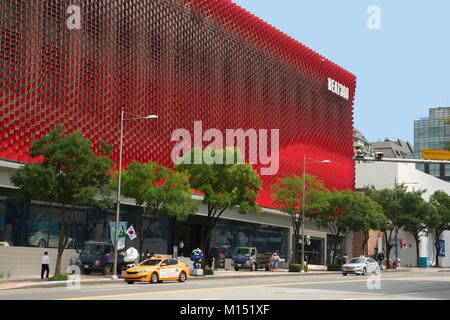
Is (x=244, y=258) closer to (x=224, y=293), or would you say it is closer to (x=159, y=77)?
(x=159, y=77)

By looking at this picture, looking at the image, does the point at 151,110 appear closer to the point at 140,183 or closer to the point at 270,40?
the point at 140,183

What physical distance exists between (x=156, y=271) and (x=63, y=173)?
755 cm

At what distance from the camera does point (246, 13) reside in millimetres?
66688

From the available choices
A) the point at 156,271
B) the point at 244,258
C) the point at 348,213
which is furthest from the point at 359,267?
the point at 156,271

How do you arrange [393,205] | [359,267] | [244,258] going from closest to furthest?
[359,267] < [244,258] < [393,205]

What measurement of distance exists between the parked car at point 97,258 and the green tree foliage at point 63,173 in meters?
4.10

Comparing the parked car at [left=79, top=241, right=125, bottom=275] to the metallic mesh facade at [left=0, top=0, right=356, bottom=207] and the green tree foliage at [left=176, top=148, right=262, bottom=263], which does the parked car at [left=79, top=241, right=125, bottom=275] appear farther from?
the green tree foliage at [left=176, top=148, right=262, bottom=263]

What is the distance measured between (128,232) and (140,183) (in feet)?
14.6

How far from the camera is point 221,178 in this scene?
48.2m

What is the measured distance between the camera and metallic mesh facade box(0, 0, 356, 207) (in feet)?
136

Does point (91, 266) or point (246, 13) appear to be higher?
point (246, 13)

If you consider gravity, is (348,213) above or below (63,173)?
above

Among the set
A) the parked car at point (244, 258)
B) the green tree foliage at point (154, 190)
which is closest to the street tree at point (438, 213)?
the parked car at point (244, 258)
